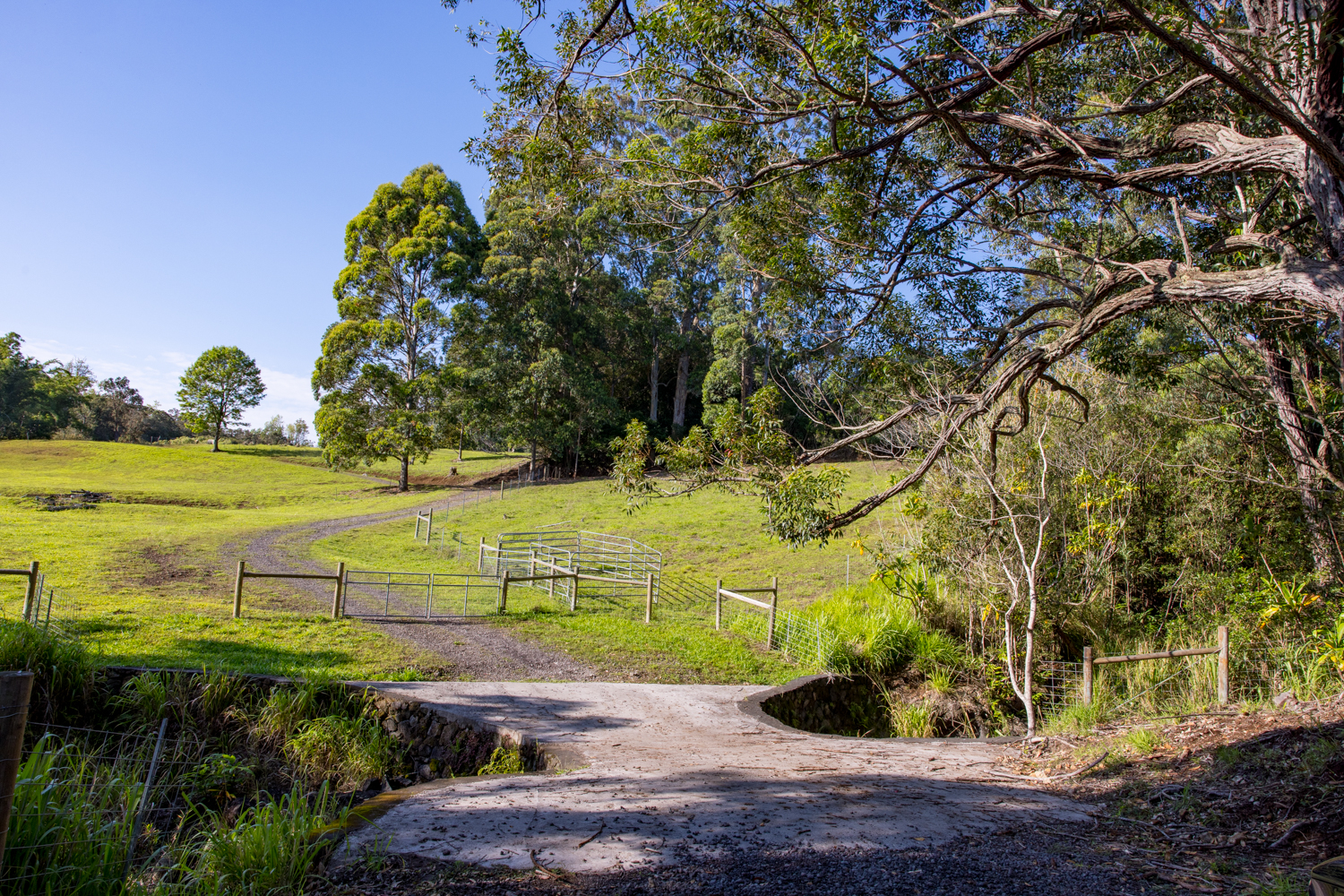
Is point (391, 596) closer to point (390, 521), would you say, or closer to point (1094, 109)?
point (390, 521)

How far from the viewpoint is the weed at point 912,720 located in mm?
10711

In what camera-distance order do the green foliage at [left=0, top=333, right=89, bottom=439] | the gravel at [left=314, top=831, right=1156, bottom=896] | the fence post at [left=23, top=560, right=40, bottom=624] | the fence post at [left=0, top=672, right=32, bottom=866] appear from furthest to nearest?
the green foliage at [left=0, top=333, right=89, bottom=439]
the fence post at [left=23, top=560, right=40, bottom=624]
the gravel at [left=314, top=831, right=1156, bottom=896]
the fence post at [left=0, top=672, right=32, bottom=866]

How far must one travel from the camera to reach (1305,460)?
31.4ft

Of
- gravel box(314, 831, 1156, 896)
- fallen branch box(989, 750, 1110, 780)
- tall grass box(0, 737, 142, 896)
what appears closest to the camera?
tall grass box(0, 737, 142, 896)

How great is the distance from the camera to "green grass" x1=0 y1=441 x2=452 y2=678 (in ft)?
35.1

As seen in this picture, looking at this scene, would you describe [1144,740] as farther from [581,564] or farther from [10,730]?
[581,564]

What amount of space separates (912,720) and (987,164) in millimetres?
7659

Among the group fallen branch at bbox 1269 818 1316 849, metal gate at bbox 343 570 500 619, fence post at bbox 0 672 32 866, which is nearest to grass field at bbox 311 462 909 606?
metal gate at bbox 343 570 500 619

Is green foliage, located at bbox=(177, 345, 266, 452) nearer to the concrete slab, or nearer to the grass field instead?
the grass field

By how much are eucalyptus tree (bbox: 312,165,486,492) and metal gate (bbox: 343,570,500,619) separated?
1766 cm

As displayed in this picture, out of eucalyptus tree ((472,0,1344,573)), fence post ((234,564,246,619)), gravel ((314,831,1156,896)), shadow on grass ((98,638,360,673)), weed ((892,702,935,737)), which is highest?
eucalyptus tree ((472,0,1344,573))

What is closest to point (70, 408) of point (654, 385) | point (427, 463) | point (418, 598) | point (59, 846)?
point (427, 463)

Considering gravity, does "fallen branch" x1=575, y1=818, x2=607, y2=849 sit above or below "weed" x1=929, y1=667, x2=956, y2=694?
above

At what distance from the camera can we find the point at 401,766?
7566 millimetres
